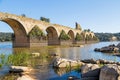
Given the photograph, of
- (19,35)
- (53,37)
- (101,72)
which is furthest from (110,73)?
(53,37)

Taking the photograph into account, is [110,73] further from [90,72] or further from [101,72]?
[90,72]

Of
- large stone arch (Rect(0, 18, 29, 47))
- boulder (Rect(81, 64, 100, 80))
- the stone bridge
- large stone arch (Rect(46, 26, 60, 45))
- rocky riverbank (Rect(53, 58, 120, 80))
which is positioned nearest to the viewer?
rocky riverbank (Rect(53, 58, 120, 80))

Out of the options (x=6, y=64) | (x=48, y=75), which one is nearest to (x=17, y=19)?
(x=6, y=64)

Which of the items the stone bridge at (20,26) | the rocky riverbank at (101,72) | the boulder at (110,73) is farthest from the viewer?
the stone bridge at (20,26)

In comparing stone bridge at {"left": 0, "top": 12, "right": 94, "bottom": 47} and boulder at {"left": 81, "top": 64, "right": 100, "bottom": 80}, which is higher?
stone bridge at {"left": 0, "top": 12, "right": 94, "bottom": 47}

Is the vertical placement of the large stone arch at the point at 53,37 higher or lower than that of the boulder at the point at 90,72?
higher

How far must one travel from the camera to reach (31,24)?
53594 millimetres

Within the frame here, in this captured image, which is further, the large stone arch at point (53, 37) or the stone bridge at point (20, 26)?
the large stone arch at point (53, 37)

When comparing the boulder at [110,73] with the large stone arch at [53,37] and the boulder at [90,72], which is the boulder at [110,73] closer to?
the boulder at [90,72]

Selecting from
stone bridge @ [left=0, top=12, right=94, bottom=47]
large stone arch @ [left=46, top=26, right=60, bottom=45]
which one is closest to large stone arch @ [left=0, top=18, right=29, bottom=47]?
stone bridge @ [left=0, top=12, right=94, bottom=47]

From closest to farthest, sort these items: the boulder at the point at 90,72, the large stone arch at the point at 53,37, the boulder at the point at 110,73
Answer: the boulder at the point at 110,73, the boulder at the point at 90,72, the large stone arch at the point at 53,37

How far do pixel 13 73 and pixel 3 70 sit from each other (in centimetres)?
133

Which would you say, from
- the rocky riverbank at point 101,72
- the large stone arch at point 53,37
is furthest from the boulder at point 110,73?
the large stone arch at point 53,37

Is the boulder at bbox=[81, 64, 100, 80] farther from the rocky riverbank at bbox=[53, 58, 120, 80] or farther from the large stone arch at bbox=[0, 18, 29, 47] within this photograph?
the large stone arch at bbox=[0, 18, 29, 47]
